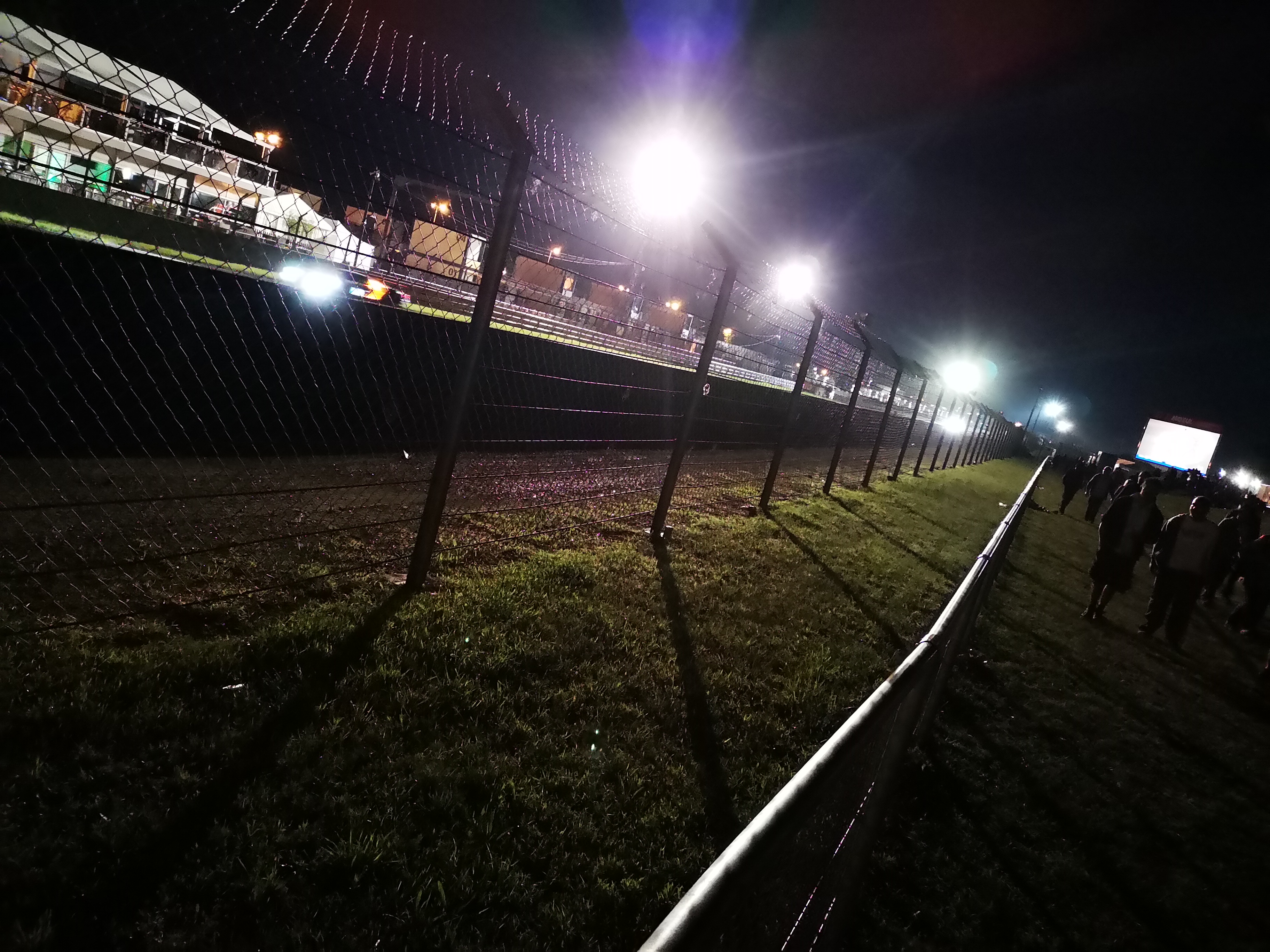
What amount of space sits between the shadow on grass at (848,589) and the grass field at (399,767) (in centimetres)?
99

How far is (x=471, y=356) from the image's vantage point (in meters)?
→ 3.50

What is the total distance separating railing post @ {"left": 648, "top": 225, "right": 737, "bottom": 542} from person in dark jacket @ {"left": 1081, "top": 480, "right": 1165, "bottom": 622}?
4.97m

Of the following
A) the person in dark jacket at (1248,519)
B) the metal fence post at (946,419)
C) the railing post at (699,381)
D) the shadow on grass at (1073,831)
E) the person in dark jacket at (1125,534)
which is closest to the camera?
the shadow on grass at (1073,831)

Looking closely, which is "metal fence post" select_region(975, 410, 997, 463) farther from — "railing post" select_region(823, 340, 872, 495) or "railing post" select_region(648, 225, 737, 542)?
"railing post" select_region(648, 225, 737, 542)

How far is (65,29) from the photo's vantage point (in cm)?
229

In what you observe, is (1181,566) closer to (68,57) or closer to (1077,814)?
(1077,814)

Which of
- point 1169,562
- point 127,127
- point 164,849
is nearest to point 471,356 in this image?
point 127,127

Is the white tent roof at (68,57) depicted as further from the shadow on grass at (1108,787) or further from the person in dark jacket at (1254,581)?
the person in dark jacket at (1254,581)

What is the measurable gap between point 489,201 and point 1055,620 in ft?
24.5

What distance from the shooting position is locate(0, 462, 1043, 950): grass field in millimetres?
1753

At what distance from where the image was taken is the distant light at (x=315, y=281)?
6004 millimetres

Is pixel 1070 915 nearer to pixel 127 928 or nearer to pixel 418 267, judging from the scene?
pixel 127 928

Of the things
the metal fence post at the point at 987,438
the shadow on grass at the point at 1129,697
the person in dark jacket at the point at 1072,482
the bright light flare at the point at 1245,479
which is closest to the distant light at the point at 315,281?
the shadow on grass at the point at 1129,697

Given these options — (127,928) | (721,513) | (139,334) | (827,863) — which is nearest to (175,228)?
(139,334)
